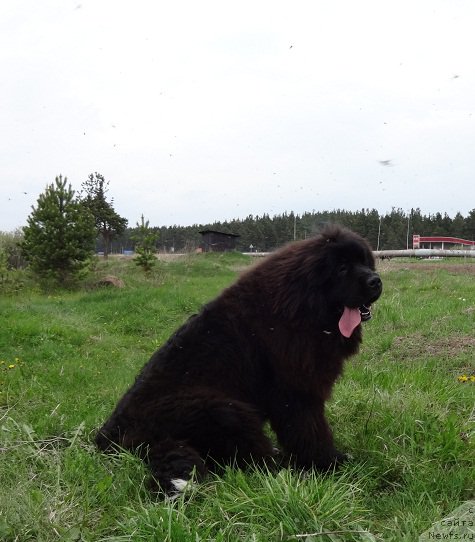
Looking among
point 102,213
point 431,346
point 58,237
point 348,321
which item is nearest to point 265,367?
point 348,321

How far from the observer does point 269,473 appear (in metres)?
2.65

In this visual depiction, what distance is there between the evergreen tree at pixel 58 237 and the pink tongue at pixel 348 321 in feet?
58.2

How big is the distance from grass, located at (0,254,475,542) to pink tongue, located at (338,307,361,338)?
32.6 inches

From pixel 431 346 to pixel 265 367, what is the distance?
4.09 m

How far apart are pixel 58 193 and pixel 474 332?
1765cm

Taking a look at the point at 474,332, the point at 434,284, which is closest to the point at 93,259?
the point at 434,284

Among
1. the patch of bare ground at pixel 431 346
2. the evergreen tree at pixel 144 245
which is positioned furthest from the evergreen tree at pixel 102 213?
the patch of bare ground at pixel 431 346

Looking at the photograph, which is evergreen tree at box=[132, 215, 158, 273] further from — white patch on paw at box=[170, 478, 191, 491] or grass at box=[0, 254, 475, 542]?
white patch on paw at box=[170, 478, 191, 491]

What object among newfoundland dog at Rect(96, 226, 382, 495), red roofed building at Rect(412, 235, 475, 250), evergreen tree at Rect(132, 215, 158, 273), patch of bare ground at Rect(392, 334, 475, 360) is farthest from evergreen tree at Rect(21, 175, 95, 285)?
red roofed building at Rect(412, 235, 475, 250)

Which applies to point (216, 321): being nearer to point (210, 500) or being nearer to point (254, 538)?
point (210, 500)

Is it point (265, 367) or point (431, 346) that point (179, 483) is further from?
point (431, 346)

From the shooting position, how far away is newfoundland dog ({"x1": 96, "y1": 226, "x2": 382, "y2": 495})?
9.72ft

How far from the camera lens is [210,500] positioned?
247 cm

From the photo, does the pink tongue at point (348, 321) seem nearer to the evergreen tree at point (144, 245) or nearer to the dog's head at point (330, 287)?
the dog's head at point (330, 287)
